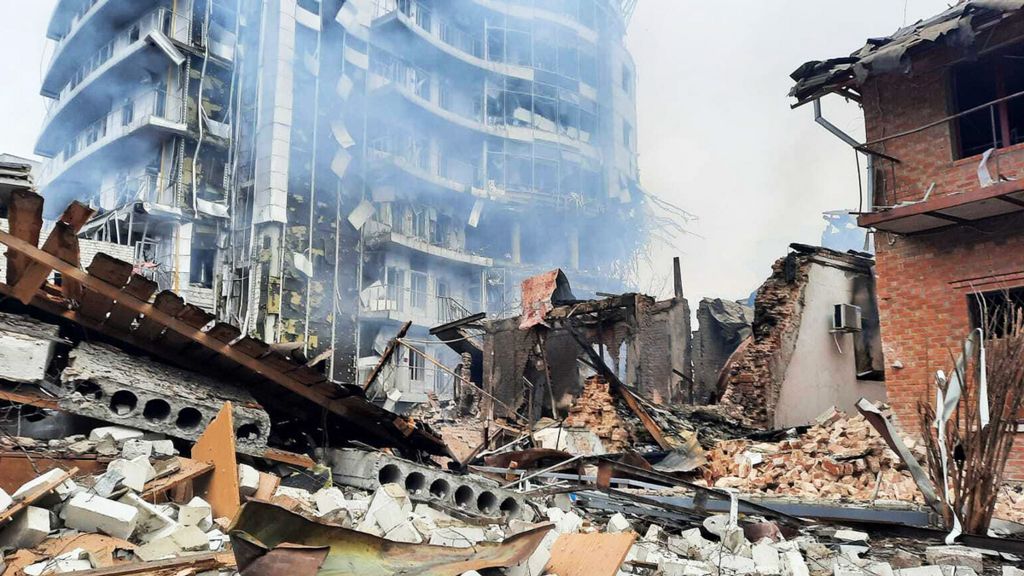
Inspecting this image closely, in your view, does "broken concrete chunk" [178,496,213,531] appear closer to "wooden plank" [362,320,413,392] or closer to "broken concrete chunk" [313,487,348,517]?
"broken concrete chunk" [313,487,348,517]

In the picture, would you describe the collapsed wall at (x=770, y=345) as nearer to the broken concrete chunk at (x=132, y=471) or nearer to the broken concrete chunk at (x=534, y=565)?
the broken concrete chunk at (x=534, y=565)

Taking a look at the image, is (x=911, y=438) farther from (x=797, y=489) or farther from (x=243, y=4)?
(x=243, y=4)

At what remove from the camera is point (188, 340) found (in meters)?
5.85

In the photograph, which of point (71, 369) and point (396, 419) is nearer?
point (71, 369)

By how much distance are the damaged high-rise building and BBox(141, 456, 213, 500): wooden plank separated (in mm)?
21386

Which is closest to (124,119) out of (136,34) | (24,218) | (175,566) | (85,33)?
(136,34)

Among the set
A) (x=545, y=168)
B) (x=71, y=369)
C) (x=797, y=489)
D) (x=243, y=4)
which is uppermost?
(x=243, y=4)

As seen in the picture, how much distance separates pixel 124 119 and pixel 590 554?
31892 millimetres

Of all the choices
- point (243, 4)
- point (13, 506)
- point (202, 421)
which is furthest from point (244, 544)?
point (243, 4)

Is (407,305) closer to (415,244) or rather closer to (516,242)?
(415,244)

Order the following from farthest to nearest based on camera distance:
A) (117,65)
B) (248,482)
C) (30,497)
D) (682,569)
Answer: (117,65), (248,482), (682,569), (30,497)

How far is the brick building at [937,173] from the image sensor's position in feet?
30.7

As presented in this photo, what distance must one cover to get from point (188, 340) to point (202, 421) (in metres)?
0.67

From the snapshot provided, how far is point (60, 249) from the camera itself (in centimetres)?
518
